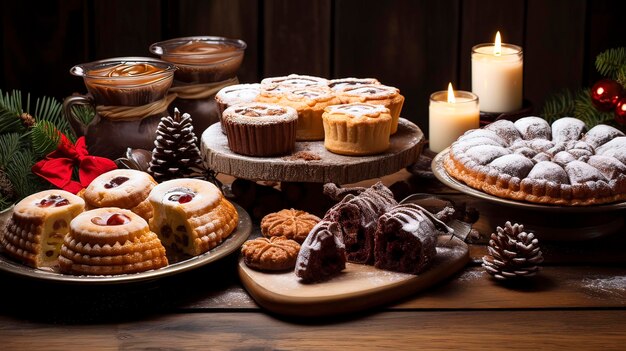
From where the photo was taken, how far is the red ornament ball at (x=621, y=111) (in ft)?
7.43

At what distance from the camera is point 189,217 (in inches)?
70.2

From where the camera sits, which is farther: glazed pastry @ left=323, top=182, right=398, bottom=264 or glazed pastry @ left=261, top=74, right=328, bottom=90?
glazed pastry @ left=261, top=74, right=328, bottom=90

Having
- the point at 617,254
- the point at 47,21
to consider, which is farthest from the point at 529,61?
the point at 47,21

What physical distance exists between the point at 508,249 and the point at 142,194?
2.18 feet

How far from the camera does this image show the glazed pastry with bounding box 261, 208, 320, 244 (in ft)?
6.13

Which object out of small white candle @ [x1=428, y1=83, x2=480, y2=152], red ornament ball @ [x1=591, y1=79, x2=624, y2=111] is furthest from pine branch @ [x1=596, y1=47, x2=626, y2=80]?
small white candle @ [x1=428, y1=83, x2=480, y2=152]

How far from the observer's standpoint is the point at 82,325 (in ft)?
5.40

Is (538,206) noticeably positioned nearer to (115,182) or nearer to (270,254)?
(270,254)

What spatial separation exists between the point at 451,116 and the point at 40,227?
3.13 feet

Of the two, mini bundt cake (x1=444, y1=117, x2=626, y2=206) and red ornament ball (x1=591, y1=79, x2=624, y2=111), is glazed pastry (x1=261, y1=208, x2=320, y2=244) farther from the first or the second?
red ornament ball (x1=591, y1=79, x2=624, y2=111)

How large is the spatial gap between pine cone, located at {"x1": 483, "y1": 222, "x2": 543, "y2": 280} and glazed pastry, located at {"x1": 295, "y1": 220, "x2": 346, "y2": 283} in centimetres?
27

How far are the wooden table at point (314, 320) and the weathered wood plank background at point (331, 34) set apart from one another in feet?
3.50

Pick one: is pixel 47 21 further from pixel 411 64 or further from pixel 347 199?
pixel 347 199

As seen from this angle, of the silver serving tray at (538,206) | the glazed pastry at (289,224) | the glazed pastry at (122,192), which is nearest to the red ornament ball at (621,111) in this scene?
the silver serving tray at (538,206)
